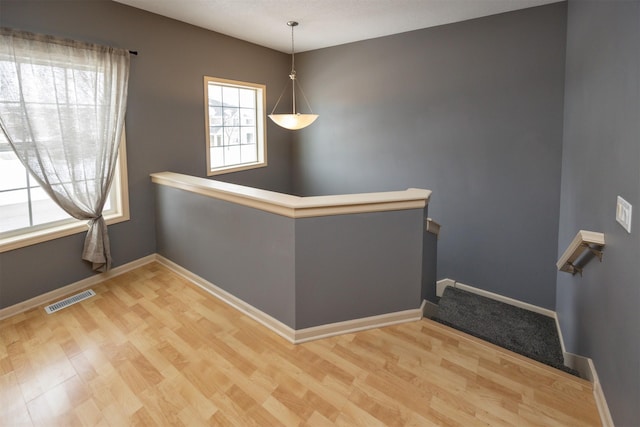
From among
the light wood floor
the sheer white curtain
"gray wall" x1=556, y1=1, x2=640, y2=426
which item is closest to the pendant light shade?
the sheer white curtain

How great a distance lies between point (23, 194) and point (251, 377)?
7.85 ft

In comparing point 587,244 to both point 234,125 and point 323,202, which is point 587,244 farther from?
point 234,125

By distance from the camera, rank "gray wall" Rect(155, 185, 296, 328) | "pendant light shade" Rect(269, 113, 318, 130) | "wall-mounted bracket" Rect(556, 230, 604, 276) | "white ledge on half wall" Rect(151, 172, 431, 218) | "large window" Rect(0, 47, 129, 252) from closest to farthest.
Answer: "wall-mounted bracket" Rect(556, 230, 604, 276) < "white ledge on half wall" Rect(151, 172, 431, 218) < "gray wall" Rect(155, 185, 296, 328) < "large window" Rect(0, 47, 129, 252) < "pendant light shade" Rect(269, 113, 318, 130)

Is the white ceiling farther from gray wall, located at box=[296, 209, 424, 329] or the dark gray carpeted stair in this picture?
the dark gray carpeted stair

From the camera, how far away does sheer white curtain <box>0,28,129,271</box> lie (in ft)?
8.21

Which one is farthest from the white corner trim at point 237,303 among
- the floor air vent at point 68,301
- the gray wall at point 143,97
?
the floor air vent at point 68,301

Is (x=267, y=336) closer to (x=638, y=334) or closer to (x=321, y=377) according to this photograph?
(x=321, y=377)

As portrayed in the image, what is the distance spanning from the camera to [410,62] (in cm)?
422

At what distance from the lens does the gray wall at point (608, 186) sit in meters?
1.44

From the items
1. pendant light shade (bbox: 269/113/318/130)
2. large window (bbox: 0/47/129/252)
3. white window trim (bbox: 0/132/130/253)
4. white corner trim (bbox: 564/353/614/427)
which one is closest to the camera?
white corner trim (bbox: 564/353/614/427)

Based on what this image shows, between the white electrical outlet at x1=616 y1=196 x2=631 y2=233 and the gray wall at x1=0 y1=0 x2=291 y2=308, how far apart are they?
12.4 feet

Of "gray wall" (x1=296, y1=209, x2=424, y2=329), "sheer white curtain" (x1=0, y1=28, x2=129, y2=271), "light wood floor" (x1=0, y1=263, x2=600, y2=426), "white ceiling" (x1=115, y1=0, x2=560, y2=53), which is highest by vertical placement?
"white ceiling" (x1=115, y1=0, x2=560, y2=53)

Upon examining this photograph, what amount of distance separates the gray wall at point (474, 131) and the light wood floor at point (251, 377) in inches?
72.7

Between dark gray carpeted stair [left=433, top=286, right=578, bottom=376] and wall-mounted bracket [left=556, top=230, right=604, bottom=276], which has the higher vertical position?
wall-mounted bracket [left=556, top=230, right=604, bottom=276]
